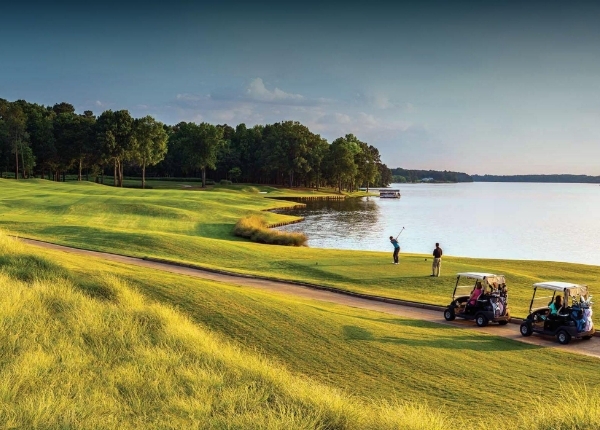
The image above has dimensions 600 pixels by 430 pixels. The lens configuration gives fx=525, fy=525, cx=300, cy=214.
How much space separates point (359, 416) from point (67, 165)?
131 metres

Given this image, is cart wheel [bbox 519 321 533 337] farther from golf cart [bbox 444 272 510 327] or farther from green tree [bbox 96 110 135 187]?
green tree [bbox 96 110 135 187]

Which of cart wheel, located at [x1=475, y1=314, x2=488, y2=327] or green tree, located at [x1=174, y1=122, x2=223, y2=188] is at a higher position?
green tree, located at [x1=174, y1=122, x2=223, y2=188]

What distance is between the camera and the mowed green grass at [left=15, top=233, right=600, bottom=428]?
1183 cm

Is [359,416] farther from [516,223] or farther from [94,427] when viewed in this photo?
[516,223]

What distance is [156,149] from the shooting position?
122250mm

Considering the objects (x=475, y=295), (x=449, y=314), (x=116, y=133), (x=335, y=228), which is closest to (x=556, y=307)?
(x=475, y=295)

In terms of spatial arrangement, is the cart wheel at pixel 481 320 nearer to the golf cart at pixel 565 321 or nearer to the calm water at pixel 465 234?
the golf cart at pixel 565 321

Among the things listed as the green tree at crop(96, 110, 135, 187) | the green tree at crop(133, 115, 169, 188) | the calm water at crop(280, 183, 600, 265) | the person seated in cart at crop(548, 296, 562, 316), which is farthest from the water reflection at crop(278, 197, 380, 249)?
the green tree at crop(96, 110, 135, 187)

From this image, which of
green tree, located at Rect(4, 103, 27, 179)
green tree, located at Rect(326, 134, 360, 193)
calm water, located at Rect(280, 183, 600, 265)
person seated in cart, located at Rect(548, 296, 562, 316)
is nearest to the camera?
person seated in cart, located at Rect(548, 296, 562, 316)

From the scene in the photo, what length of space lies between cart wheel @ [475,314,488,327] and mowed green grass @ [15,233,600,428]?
1561mm

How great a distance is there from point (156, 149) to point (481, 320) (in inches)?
4405

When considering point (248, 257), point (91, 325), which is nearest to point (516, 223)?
point (248, 257)

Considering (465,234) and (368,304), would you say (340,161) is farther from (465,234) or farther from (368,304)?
(368,304)

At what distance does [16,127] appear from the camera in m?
106
